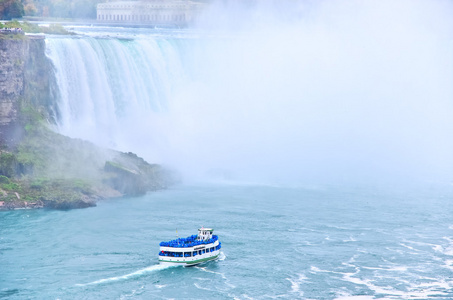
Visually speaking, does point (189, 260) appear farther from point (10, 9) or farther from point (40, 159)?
point (10, 9)

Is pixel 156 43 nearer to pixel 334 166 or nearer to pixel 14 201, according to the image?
pixel 334 166

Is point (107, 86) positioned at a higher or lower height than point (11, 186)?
higher

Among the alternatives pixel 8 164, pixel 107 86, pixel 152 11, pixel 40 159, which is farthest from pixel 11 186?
pixel 152 11

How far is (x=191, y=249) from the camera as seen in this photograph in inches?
1457

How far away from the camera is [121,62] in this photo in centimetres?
6016

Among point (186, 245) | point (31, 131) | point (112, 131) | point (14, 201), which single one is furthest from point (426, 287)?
point (112, 131)

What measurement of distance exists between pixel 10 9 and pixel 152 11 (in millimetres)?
22934

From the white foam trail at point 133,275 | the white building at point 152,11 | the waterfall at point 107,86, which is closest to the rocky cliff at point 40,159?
the waterfall at point 107,86

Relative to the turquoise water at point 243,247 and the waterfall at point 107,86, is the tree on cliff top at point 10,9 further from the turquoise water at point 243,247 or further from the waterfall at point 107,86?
the turquoise water at point 243,247

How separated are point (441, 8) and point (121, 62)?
135ft

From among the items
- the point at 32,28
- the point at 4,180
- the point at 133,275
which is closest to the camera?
the point at 133,275

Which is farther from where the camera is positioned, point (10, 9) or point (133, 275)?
point (10, 9)

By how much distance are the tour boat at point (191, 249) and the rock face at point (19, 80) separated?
1516 centimetres

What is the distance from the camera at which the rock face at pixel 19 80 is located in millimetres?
49375
